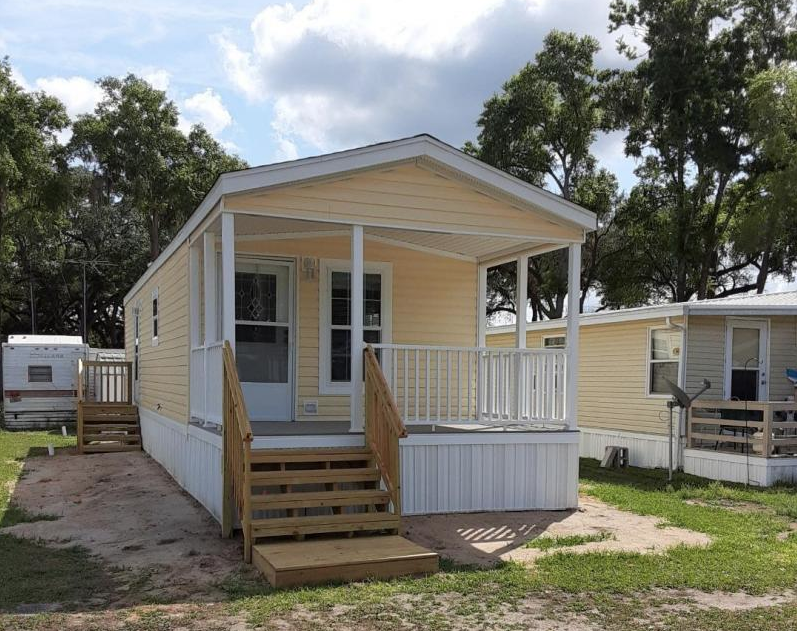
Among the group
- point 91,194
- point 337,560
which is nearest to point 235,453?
point 337,560

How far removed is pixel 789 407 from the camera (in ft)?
34.6

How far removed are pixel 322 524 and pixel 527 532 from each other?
2.12 m

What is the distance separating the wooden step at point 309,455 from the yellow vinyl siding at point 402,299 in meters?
2.37

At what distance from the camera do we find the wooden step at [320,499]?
625 cm

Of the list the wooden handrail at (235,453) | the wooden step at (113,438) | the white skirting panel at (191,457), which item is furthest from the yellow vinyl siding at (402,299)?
the wooden step at (113,438)

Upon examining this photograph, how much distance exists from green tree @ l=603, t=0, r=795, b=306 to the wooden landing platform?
1880 cm

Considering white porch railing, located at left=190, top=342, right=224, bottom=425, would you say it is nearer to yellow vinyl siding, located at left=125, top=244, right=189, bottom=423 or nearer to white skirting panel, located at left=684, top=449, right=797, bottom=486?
yellow vinyl siding, located at left=125, top=244, right=189, bottom=423

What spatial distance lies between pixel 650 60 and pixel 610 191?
13.3 feet

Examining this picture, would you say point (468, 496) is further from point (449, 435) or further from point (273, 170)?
point (273, 170)

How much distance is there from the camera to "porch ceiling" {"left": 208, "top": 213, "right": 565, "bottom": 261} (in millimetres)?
8562

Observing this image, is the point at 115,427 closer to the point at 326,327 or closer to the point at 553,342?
the point at 326,327

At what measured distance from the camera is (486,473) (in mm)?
8047

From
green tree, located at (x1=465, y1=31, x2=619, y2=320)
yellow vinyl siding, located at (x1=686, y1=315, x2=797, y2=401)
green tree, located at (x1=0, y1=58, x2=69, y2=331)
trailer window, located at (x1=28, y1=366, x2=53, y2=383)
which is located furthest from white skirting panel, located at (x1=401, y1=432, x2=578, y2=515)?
green tree, located at (x1=0, y1=58, x2=69, y2=331)

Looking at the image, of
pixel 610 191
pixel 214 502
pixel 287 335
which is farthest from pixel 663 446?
pixel 610 191
